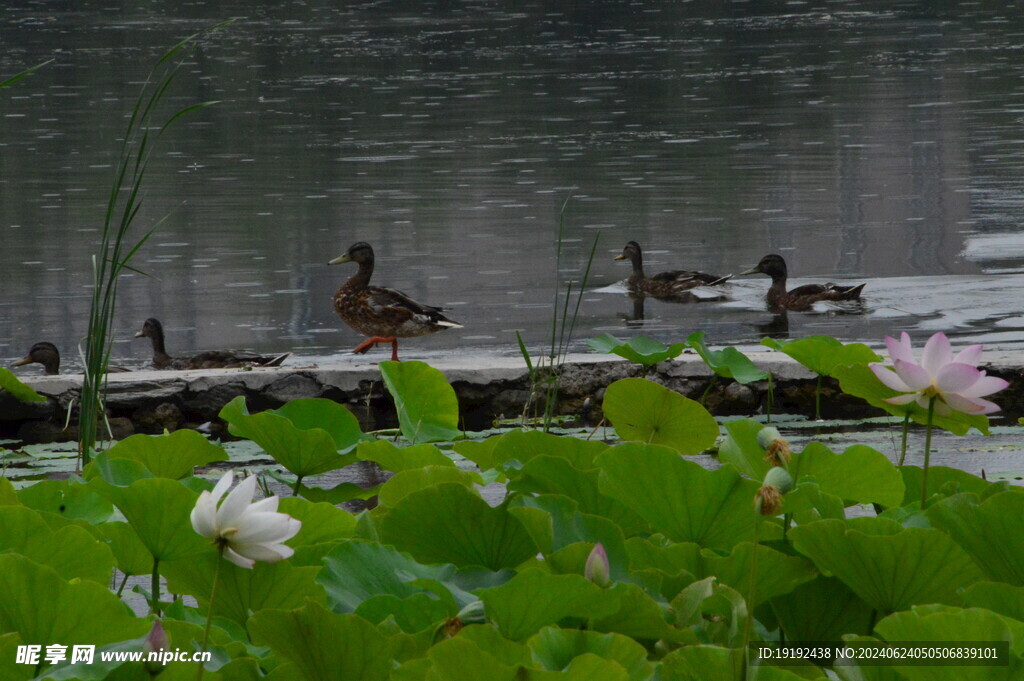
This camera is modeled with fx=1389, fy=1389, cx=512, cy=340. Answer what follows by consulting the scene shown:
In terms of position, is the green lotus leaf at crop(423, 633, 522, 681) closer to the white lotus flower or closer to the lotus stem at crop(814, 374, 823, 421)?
the white lotus flower

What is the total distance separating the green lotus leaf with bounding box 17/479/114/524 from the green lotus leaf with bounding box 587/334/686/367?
2.59 meters

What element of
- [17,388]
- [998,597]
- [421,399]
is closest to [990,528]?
[998,597]

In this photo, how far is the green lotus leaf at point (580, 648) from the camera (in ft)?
5.45

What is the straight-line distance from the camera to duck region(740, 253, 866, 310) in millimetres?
9711

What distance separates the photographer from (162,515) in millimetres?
2117

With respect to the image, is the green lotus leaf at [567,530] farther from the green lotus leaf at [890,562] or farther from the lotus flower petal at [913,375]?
the lotus flower petal at [913,375]

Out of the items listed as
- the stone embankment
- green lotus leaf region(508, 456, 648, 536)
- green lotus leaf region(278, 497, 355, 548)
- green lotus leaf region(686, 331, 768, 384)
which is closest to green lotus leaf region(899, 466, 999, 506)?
green lotus leaf region(508, 456, 648, 536)

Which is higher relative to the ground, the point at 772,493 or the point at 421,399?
the point at 772,493

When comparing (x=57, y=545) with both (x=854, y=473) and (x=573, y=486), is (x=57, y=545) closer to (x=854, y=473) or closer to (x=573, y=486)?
(x=573, y=486)

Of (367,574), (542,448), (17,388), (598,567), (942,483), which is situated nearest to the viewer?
(598,567)

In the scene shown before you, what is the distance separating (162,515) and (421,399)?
1175 millimetres

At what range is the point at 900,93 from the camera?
74.2 feet

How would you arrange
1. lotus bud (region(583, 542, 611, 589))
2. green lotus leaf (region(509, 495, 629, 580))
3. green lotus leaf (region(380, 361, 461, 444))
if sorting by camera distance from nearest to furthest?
lotus bud (region(583, 542, 611, 589)) < green lotus leaf (region(509, 495, 629, 580)) < green lotus leaf (region(380, 361, 461, 444))

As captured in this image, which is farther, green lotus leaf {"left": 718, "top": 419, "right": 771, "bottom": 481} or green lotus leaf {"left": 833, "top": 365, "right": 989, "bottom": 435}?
green lotus leaf {"left": 833, "top": 365, "right": 989, "bottom": 435}
